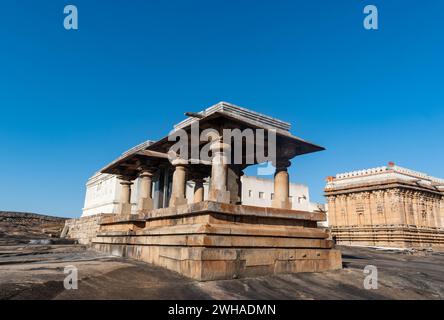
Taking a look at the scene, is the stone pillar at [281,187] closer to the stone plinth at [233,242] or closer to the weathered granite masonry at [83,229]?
the stone plinth at [233,242]

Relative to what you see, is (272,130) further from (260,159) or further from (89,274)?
(89,274)

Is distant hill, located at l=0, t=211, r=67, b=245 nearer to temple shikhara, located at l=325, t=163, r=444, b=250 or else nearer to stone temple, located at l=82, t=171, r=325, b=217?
stone temple, located at l=82, t=171, r=325, b=217

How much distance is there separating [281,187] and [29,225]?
3047cm

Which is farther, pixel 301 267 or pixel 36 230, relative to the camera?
pixel 36 230

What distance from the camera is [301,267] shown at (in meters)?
8.89

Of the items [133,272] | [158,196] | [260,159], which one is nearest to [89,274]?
[133,272]

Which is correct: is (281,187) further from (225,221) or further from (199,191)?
(199,191)

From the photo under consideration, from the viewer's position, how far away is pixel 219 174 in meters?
9.48

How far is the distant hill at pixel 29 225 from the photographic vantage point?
29.1m

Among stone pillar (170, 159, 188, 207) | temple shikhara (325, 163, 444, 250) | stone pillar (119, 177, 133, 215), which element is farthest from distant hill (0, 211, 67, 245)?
temple shikhara (325, 163, 444, 250)

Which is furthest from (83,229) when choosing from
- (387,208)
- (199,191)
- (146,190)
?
(387,208)

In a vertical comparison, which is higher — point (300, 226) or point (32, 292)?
point (300, 226)
